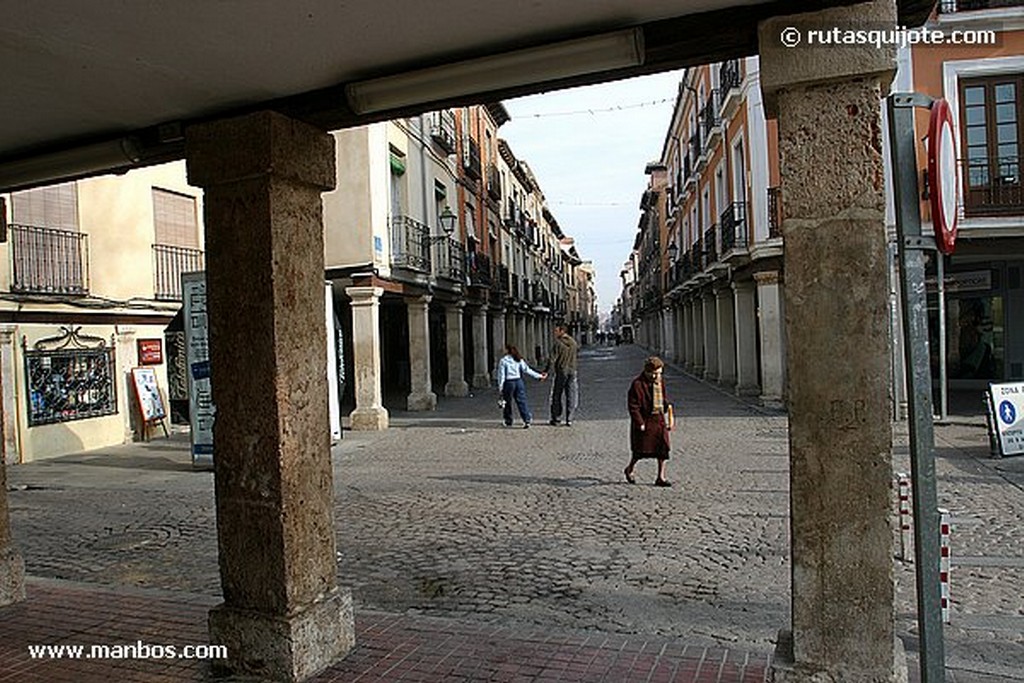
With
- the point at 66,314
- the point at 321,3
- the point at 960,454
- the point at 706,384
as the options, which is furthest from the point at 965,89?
the point at 66,314

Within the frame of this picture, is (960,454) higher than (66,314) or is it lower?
lower

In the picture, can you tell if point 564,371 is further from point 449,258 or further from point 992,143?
point 992,143

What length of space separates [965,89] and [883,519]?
1503cm

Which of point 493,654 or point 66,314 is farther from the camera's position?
point 66,314

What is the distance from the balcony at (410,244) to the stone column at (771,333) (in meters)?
7.74

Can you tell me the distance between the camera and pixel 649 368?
926 centimetres

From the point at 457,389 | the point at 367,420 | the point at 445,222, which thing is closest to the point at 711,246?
the point at 445,222

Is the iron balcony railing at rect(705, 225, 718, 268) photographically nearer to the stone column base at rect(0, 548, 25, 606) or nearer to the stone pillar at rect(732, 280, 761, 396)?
the stone pillar at rect(732, 280, 761, 396)

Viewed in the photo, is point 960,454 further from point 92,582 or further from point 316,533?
point 92,582

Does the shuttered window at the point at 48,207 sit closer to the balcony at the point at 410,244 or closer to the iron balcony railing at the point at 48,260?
the iron balcony railing at the point at 48,260

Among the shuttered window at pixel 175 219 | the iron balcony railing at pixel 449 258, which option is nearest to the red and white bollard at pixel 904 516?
the shuttered window at pixel 175 219

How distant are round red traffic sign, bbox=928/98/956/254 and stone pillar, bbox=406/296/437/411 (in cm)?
1672

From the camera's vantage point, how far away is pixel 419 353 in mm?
19734

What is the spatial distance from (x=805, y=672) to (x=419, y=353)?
16953 mm
